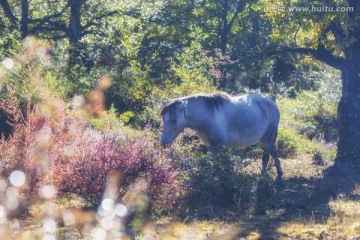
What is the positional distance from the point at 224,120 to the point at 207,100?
56 centimetres

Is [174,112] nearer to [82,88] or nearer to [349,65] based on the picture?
[349,65]

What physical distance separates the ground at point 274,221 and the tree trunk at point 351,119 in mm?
2116

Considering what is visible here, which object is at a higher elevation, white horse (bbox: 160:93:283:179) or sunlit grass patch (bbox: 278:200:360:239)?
white horse (bbox: 160:93:283:179)

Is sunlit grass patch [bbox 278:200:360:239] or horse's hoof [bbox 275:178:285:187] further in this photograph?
horse's hoof [bbox 275:178:285:187]

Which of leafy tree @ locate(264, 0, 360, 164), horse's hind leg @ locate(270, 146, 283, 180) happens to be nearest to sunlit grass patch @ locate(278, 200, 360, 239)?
horse's hind leg @ locate(270, 146, 283, 180)

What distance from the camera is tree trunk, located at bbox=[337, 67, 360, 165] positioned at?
12.7 m

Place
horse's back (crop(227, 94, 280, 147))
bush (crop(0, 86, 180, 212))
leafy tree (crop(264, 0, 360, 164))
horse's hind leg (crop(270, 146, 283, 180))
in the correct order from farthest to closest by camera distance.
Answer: leafy tree (crop(264, 0, 360, 164)), horse's hind leg (crop(270, 146, 283, 180)), horse's back (crop(227, 94, 280, 147)), bush (crop(0, 86, 180, 212))

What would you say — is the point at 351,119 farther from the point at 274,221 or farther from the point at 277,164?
the point at 274,221

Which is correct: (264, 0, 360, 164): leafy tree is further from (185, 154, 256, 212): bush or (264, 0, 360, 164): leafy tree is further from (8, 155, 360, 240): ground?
(185, 154, 256, 212): bush

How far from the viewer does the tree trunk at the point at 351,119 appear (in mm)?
12711

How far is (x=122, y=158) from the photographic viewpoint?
771cm

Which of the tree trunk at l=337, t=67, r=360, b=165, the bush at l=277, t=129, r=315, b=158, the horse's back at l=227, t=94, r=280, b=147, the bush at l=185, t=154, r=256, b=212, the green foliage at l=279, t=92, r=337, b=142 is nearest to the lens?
the bush at l=185, t=154, r=256, b=212

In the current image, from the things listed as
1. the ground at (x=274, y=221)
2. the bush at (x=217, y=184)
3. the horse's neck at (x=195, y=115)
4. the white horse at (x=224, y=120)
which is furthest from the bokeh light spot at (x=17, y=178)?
the horse's neck at (x=195, y=115)

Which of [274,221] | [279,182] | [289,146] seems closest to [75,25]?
[289,146]
